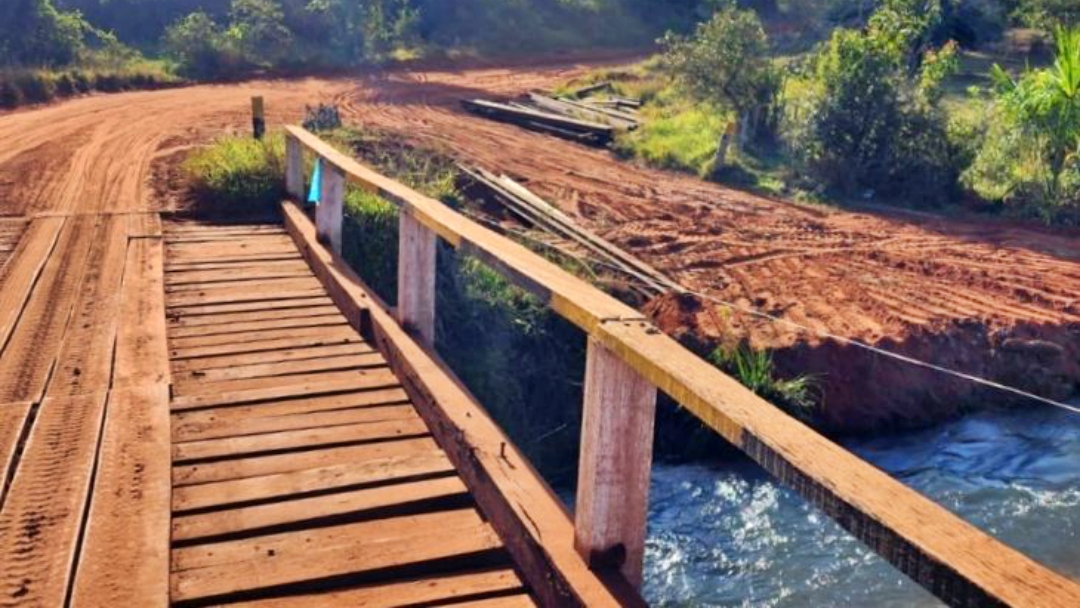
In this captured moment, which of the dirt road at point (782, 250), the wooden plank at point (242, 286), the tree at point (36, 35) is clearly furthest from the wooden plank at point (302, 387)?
the tree at point (36, 35)

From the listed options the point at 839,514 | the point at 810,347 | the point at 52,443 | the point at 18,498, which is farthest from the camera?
the point at 810,347

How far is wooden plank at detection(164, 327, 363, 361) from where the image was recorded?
5.46 meters

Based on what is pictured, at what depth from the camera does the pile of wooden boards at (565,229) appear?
37.5 ft

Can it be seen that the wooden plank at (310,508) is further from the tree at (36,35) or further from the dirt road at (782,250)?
the tree at (36,35)

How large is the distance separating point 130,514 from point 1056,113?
1523 centimetres

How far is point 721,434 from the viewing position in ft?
8.32

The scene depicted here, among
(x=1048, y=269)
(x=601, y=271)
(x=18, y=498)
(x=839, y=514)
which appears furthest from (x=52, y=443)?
(x=1048, y=269)

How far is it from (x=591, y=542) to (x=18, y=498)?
2026 mm

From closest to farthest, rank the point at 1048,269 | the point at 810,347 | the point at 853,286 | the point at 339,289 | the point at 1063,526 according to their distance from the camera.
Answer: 1. the point at 339,289
2. the point at 1063,526
3. the point at 810,347
4. the point at 853,286
5. the point at 1048,269

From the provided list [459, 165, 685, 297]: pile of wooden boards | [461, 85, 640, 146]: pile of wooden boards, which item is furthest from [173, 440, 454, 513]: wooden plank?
[461, 85, 640, 146]: pile of wooden boards

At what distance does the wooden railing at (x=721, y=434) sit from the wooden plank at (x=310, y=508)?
2.62ft

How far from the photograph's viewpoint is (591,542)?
120 inches

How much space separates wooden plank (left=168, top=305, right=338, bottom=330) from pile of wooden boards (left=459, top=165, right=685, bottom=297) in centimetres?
517

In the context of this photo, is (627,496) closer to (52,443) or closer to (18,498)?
(18,498)
